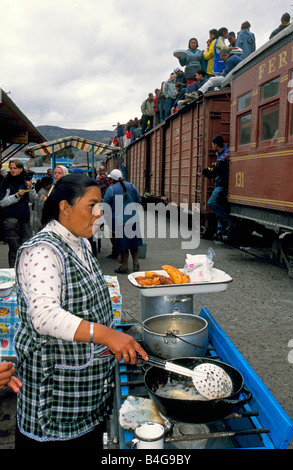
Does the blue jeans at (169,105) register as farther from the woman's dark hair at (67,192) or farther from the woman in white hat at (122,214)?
the woman's dark hair at (67,192)

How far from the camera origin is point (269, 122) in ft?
22.4

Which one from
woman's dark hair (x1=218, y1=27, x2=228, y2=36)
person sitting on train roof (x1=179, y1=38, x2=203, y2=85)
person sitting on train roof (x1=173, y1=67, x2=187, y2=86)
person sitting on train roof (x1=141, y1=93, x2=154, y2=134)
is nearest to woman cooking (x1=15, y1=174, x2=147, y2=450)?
woman's dark hair (x1=218, y1=27, x2=228, y2=36)

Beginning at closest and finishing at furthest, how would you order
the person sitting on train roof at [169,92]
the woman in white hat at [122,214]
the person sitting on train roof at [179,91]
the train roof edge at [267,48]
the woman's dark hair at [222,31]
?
the train roof edge at [267,48]
the woman in white hat at [122,214]
the woman's dark hair at [222,31]
the person sitting on train roof at [179,91]
the person sitting on train roof at [169,92]

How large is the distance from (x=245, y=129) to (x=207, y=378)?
6.92 m

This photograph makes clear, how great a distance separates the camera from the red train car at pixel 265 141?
6188mm

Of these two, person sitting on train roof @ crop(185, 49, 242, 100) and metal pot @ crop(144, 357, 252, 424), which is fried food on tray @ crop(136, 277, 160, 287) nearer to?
metal pot @ crop(144, 357, 252, 424)

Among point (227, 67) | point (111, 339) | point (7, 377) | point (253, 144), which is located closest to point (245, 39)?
point (227, 67)

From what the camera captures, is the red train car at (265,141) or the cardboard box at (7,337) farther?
the red train car at (265,141)

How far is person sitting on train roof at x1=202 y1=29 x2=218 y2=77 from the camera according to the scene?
11.5 metres

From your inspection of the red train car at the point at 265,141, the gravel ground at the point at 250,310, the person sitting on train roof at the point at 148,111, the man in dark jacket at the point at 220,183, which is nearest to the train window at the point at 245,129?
the red train car at the point at 265,141

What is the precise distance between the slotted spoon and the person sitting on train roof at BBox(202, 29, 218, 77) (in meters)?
11.5

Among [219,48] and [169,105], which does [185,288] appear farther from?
[169,105]

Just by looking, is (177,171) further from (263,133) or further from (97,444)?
(97,444)

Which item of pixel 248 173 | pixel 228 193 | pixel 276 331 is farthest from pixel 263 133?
pixel 276 331
